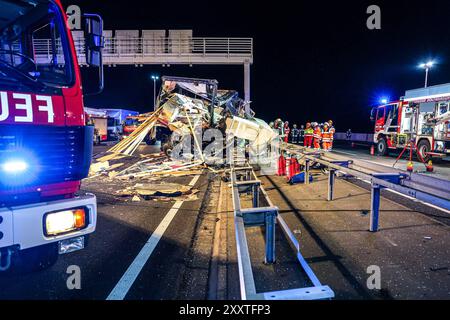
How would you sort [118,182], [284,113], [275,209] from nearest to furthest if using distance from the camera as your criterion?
1. [275,209]
2. [118,182]
3. [284,113]

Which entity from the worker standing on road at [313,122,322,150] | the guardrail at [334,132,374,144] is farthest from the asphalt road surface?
the guardrail at [334,132,374,144]

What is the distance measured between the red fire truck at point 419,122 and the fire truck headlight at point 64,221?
13.2 m

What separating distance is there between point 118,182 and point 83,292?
6464 mm

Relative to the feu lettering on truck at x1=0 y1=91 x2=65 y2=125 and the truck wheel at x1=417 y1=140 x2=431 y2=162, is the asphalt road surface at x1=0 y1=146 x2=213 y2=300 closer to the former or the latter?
the feu lettering on truck at x1=0 y1=91 x2=65 y2=125

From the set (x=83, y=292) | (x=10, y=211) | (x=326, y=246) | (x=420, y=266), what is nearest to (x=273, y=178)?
(x=326, y=246)

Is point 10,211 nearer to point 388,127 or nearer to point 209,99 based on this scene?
point 209,99

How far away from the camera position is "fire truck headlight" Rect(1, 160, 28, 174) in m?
2.69

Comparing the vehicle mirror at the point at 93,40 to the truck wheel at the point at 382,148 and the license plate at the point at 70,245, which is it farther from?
the truck wheel at the point at 382,148

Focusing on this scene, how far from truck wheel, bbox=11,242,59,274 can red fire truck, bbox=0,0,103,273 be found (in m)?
0.01

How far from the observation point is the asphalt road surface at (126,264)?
314 centimetres

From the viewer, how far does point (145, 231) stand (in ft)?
16.6

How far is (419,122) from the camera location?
50.6 ft

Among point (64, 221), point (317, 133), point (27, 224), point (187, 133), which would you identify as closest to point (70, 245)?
point (64, 221)

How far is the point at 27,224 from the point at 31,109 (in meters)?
1.01
